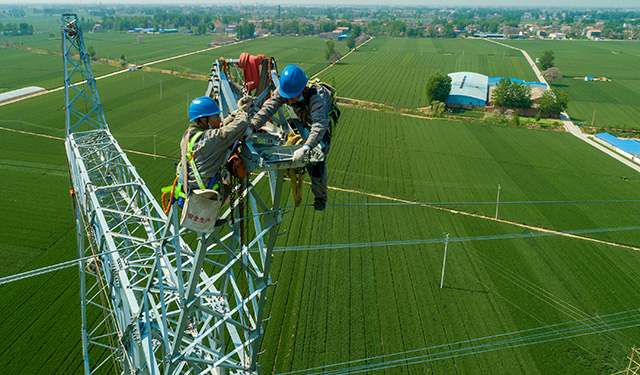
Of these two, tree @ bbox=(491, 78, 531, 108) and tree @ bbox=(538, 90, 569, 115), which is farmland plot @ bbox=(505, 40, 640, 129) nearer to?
tree @ bbox=(538, 90, 569, 115)

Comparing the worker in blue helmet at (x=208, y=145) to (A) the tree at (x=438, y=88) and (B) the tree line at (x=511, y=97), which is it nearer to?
(B) the tree line at (x=511, y=97)

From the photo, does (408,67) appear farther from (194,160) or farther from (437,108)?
(194,160)

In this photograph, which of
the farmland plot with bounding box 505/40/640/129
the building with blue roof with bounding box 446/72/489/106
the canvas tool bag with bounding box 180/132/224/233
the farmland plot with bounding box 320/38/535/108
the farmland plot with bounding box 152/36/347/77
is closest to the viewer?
the canvas tool bag with bounding box 180/132/224/233

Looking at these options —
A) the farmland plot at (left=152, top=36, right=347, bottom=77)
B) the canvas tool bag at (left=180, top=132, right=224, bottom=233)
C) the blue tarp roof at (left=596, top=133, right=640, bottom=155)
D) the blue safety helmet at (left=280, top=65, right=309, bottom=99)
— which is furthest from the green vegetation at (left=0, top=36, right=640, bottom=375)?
the farmland plot at (left=152, top=36, right=347, bottom=77)

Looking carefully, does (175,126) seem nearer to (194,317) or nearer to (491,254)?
(491,254)

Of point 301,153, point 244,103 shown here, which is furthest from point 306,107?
point 301,153

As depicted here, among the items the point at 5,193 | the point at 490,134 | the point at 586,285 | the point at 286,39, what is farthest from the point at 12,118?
the point at 286,39
